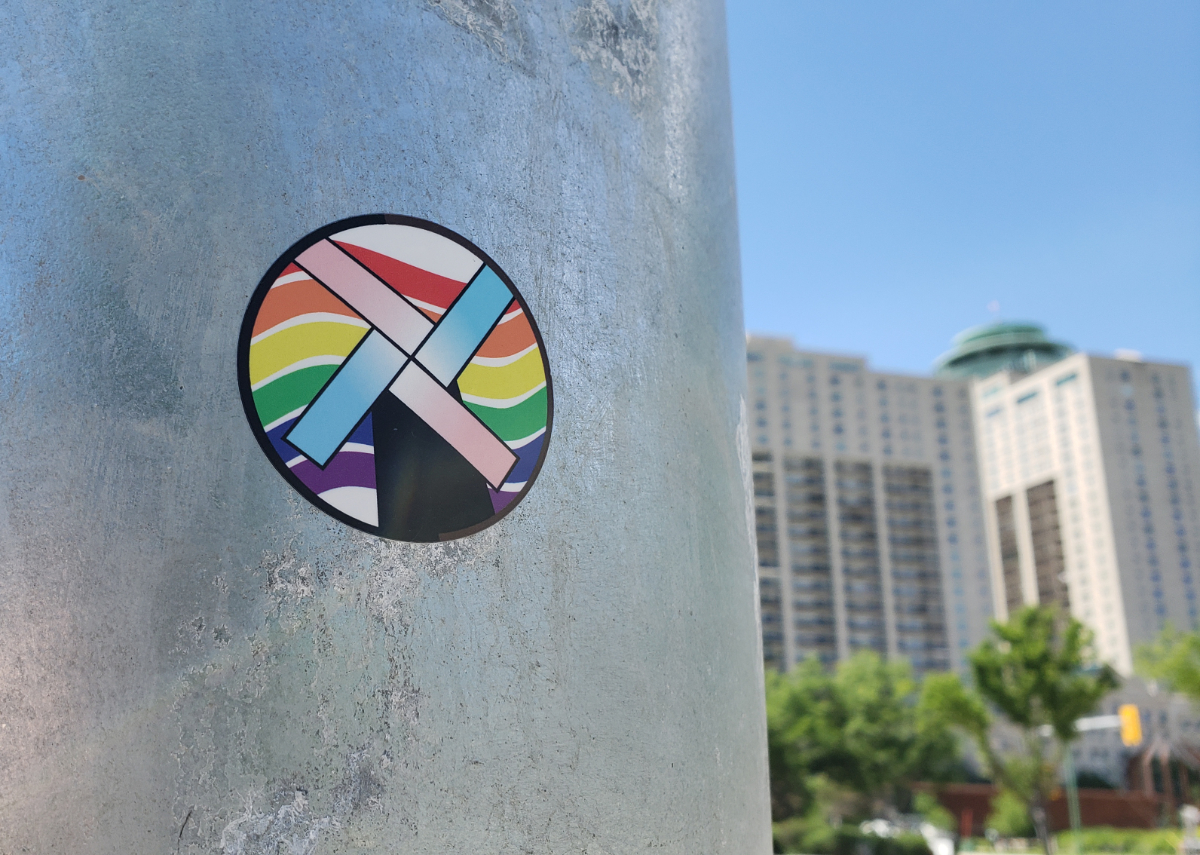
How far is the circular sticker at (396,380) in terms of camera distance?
201 cm

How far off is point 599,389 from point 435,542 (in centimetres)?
54

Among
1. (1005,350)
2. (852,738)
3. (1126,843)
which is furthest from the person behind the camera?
(1005,350)

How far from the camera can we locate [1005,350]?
185250mm

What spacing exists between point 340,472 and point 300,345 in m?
0.26

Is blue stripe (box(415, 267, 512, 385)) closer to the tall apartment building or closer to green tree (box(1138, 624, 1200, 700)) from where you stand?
green tree (box(1138, 624, 1200, 700))

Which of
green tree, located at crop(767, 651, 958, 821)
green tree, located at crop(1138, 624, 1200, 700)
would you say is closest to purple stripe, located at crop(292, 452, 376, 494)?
green tree, located at crop(1138, 624, 1200, 700)

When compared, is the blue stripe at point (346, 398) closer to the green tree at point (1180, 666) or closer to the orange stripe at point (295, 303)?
the orange stripe at point (295, 303)

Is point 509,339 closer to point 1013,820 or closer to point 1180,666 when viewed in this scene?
point 1180,666

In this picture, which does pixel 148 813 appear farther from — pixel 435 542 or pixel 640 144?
pixel 640 144

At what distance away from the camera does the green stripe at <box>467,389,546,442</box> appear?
2.18 meters

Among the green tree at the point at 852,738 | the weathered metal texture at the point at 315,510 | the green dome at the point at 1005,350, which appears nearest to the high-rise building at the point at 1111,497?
the green dome at the point at 1005,350

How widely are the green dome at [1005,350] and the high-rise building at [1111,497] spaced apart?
142ft

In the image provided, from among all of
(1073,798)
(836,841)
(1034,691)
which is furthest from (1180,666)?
(836,841)

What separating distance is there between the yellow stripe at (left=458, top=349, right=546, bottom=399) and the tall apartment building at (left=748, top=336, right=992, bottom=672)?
380 feet
